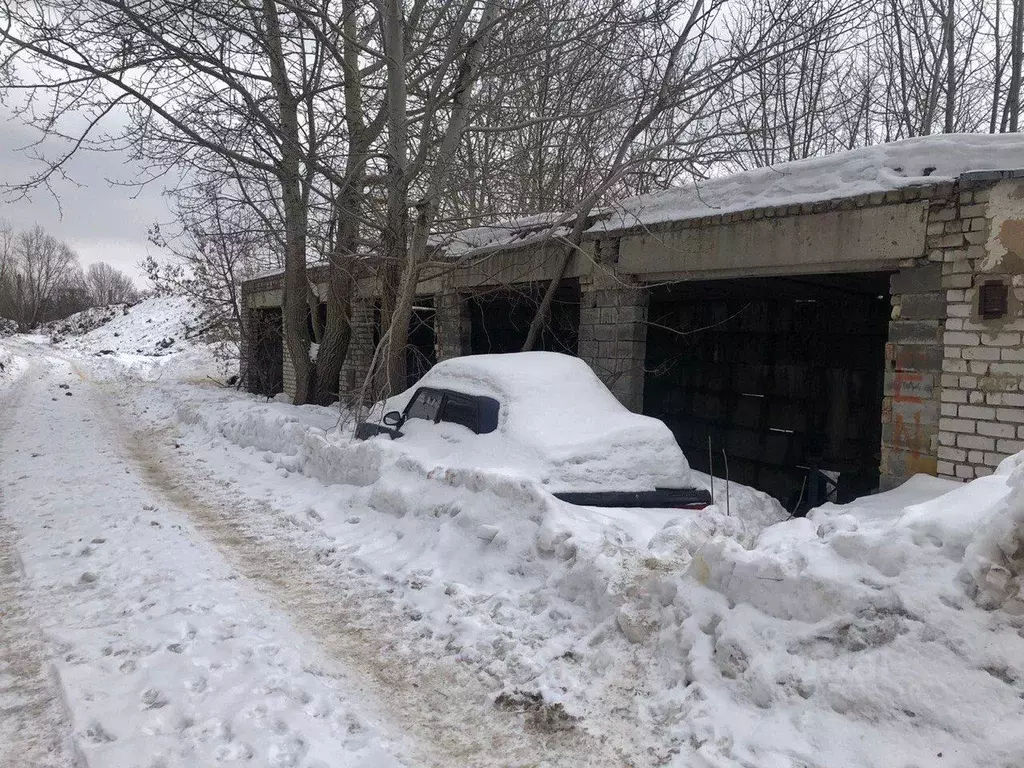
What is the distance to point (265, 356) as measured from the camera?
755 inches

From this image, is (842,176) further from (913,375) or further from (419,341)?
(419,341)

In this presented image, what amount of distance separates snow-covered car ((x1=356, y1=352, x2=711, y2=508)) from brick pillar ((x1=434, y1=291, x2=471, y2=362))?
15.6ft

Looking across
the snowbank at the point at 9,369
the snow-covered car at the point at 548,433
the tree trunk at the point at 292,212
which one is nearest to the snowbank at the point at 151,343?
the snowbank at the point at 9,369

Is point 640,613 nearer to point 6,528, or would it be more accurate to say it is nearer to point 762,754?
point 762,754

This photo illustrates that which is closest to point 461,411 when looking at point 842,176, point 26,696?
point 26,696

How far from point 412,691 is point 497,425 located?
2.84m

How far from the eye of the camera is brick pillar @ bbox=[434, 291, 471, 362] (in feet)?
38.8

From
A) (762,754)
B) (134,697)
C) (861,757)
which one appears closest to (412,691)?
(134,697)

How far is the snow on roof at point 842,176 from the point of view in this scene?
6.03 meters

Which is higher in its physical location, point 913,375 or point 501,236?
point 501,236

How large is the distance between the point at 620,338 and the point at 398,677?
636 centimetres

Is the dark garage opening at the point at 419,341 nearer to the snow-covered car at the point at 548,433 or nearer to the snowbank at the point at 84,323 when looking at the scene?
the snow-covered car at the point at 548,433

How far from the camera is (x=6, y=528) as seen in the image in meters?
5.75

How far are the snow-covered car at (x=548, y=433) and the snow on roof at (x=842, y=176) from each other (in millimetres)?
2811
